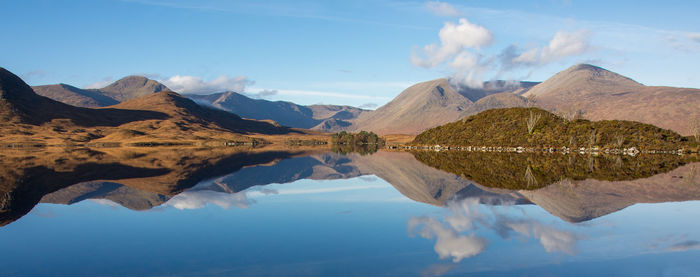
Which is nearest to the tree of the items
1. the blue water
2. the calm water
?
the calm water

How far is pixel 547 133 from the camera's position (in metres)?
124

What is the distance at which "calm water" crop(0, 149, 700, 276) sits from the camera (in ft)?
40.6

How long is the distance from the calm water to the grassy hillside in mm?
96350

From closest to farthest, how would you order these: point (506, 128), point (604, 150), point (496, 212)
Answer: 1. point (496, 212)
2. point (604, 150)
3. point (506, 128)

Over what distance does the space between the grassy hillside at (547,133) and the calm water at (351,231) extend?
3793 inches

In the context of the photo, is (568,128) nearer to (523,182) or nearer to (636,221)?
(523,182)

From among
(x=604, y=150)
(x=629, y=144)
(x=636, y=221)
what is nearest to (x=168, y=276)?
(x=636, y=221)

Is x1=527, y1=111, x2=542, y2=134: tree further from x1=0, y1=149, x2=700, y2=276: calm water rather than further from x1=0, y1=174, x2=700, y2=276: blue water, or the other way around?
x1=0, y1=174, x2=700, y2=276: blue water

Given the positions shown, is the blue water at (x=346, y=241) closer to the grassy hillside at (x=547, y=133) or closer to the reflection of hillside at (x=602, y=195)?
the reflection of hillside at (x=602, y=195)

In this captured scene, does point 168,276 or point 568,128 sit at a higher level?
point 568,128

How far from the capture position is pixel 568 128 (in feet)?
409

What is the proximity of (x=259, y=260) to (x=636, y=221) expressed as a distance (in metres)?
16.1

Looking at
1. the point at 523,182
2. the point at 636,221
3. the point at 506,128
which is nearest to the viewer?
the point at 636,221

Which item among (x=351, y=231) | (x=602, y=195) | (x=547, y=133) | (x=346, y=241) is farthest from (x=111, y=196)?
(x=547, y=133)
